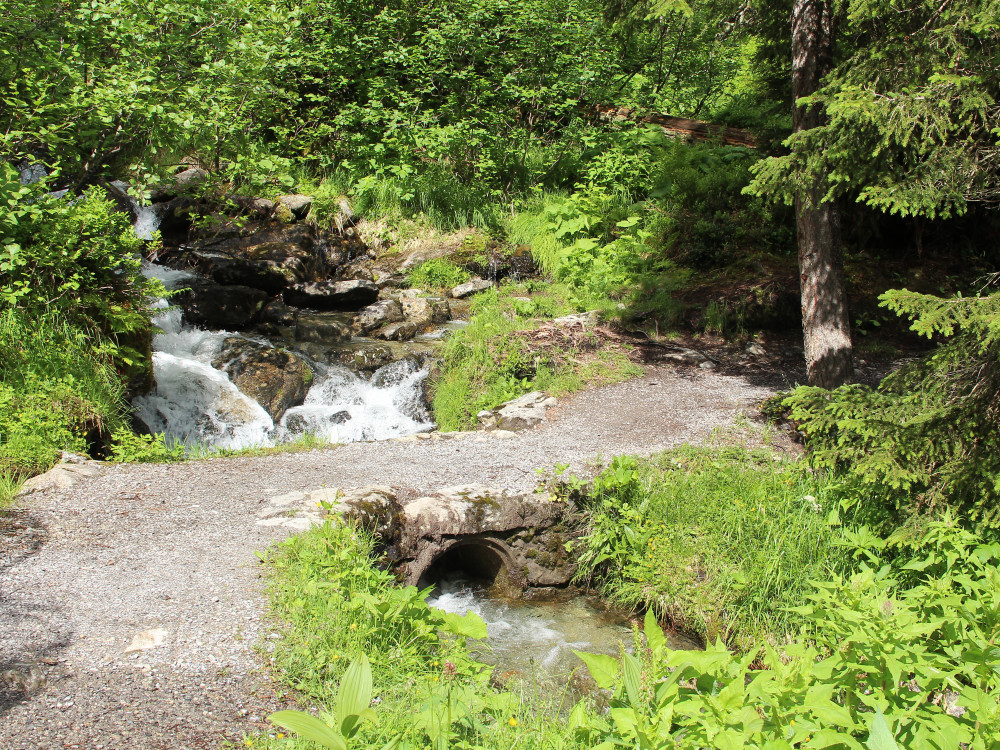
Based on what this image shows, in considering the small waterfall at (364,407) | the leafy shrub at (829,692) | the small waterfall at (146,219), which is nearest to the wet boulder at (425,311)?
the small waterfall at (364,407)

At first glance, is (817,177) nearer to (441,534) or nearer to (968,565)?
(968,565)

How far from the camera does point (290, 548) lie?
4.43 m

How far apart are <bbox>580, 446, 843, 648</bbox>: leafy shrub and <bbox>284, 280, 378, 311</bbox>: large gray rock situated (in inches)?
292

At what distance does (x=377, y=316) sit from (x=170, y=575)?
24.0 feet

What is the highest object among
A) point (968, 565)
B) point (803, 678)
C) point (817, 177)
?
point (817, 177)

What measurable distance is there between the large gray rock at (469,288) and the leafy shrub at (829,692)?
9.65 m

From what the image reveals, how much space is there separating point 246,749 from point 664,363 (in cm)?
735

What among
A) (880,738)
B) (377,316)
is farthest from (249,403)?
(880,738)

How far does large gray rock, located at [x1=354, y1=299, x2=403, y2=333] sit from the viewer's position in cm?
1110

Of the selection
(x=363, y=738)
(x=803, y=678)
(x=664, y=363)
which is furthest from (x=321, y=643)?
(x=664, y=363)

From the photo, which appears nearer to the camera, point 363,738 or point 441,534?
point 363,738

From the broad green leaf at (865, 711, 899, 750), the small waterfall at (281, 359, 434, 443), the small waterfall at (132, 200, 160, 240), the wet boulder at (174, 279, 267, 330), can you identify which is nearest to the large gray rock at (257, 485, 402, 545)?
the small waterfall at (281, 359, 434, 443)

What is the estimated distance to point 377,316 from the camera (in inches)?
441

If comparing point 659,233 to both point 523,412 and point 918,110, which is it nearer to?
point 523,412
